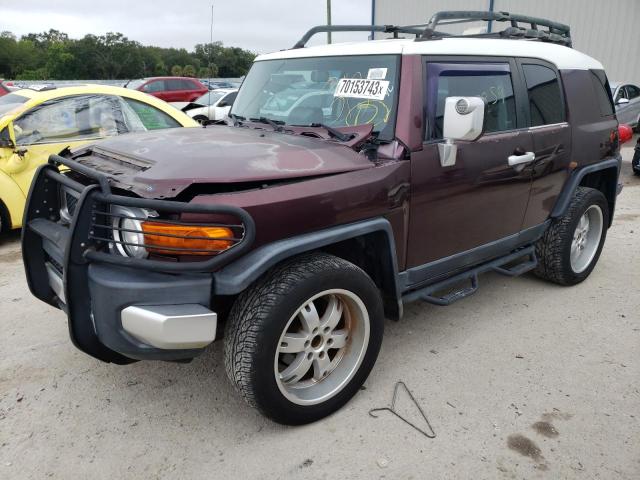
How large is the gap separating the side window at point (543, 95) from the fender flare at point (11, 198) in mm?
4883

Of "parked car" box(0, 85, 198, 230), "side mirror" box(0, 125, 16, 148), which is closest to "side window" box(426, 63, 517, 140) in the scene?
"parked car" box(0, 85, 198, 230)

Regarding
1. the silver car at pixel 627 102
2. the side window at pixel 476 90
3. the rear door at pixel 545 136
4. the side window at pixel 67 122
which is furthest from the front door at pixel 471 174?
the silver car at pixel 627 102

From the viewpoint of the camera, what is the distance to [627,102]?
13.1 metres

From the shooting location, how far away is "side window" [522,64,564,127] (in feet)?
12.3

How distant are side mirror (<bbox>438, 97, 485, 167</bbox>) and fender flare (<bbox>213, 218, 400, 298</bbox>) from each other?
631mm

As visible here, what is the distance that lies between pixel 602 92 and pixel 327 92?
107 inches

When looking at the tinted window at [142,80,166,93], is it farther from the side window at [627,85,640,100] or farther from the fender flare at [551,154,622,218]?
the fender flare at [551,154,622,218]

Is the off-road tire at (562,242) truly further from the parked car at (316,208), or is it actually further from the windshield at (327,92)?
the windshield at (327,92)

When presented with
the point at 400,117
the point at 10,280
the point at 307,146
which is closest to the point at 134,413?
the point at 307,146

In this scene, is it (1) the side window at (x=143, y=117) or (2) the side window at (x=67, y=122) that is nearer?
(2) the side window at (x=67, y=122)

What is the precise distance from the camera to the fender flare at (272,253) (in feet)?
7.54

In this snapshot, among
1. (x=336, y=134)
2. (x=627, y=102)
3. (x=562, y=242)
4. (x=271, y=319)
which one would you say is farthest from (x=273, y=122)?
(x=627, y=102)

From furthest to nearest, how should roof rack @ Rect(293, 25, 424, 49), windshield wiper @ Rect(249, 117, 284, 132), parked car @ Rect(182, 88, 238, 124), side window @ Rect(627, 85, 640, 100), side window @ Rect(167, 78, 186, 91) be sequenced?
1. side window @ Rect(167, 78, 186, 91)
2. side window @ Rect(627, 85, 640, 100)
3. parked car @ Rect(182, 88, 238, 124)
4. roof rack @ Rect(293, 25, 424, 49)
5. windshield wiper @ Rect(249, 117, 284, 132)

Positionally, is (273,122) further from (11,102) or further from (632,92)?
(632,92)
